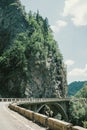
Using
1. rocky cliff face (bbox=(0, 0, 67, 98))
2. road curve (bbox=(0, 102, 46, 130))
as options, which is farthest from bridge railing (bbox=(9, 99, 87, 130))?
rocky cliff face (bbox=(0, 0, 67, 98))

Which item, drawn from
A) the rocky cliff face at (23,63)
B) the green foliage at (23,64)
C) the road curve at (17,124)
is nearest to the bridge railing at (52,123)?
the road curve at (17,124)

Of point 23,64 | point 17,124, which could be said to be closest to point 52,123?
point 17,124

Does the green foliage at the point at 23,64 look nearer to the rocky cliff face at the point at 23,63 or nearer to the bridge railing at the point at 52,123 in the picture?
the rocky cliff face at the point at 23,63

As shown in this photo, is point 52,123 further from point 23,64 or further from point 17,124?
point 23,64

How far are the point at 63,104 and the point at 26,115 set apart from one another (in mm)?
85873

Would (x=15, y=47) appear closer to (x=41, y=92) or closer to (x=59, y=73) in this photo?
(x=41, y=92)

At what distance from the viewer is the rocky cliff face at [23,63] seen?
108m

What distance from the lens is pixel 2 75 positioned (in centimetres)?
10856

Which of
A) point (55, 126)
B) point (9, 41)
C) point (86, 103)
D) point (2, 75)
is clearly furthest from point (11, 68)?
point (55, 126)

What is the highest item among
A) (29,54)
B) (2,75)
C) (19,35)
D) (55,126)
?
(19,35)

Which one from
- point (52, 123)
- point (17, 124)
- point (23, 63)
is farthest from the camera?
point (23, 63)

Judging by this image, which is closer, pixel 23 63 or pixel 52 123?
pixel 52 123

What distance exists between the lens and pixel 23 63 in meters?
109

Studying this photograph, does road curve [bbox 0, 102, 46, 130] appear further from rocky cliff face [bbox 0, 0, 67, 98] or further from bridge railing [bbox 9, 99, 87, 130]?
rocky cliff face [bbox 0, 0, 67, 98]
